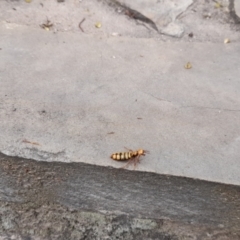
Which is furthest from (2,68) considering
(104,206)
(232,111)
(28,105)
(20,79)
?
(232,111)

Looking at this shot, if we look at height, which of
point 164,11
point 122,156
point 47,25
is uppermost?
point 164,11

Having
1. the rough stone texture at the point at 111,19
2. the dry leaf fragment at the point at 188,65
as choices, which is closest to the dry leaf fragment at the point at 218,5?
the rough stone texture at the point at 111,19

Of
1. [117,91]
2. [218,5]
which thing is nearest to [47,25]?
[117,91]

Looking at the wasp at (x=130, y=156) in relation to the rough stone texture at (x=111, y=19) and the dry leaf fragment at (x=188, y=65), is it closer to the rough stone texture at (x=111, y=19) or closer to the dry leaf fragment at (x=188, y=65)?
the dry leaf fragment at (x=188, y=65)

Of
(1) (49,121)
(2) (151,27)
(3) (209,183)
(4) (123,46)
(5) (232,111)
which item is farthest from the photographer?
(2) (151,27)

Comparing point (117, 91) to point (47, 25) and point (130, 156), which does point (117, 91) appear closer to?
point (130, 156)

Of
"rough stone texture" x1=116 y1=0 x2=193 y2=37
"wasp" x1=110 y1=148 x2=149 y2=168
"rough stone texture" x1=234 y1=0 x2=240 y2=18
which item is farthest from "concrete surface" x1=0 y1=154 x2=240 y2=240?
"rough stone texture" x1=234 y1=0 x2=240 y2=18

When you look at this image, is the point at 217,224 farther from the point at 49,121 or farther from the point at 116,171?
the point at 49,121

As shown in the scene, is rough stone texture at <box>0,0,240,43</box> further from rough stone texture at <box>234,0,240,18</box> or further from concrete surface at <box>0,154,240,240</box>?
concrete surface at <box>0,154,240,240</box>
